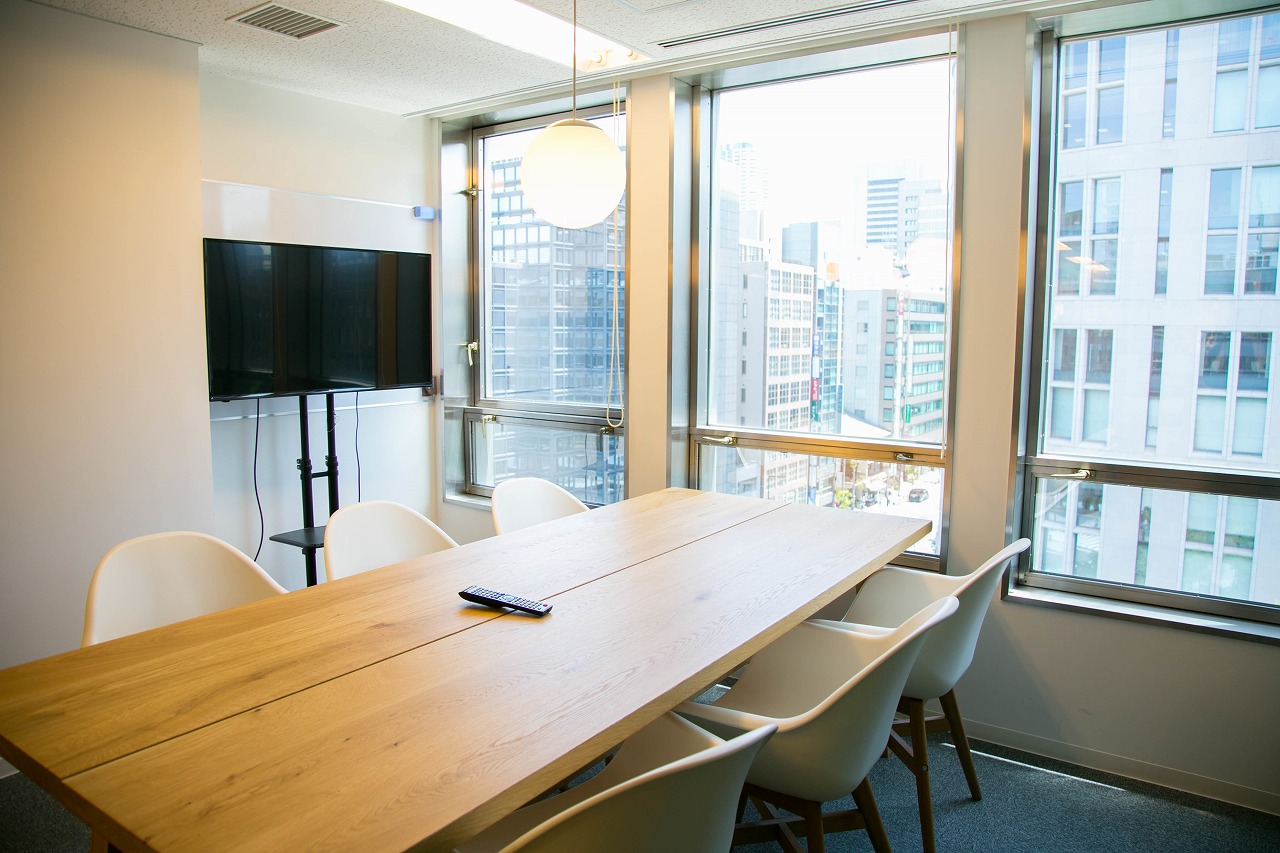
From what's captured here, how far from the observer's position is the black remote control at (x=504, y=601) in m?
2.08

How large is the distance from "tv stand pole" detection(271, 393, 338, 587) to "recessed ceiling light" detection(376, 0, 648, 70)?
175 centimetres

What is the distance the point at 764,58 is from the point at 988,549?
2.16 m

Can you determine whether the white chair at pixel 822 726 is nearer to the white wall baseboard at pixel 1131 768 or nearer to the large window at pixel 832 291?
the white wall baseboard at pixel 1131 768

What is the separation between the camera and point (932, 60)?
3.42 m

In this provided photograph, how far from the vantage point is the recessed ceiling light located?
2986 millimetres

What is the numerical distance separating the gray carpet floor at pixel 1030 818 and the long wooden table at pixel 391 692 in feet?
2.83

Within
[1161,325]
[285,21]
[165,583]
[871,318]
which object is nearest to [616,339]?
[871,318]

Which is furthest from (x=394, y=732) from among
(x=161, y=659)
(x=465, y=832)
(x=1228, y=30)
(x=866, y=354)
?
(x=1228, y=30)

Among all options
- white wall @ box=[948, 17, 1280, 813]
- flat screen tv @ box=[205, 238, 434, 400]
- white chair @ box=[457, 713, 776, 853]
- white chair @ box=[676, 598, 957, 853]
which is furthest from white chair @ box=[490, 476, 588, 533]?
white chair @ box=[457, 713, 776, 853]

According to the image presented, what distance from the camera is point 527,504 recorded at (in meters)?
3.42

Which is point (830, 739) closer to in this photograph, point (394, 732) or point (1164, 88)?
point (394, 732)

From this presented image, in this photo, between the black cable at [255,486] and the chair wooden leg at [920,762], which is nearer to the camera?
the chair wooden leg at [920,762]

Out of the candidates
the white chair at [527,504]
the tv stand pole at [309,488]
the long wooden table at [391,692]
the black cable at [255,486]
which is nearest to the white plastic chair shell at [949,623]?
the long wooden table at [391,692]

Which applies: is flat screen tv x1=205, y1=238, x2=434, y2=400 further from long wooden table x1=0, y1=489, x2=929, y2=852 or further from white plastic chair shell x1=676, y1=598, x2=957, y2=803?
white plastic chair shell x1=676, y1=598, x2=957, y2=803
